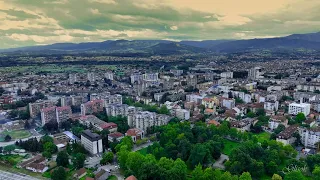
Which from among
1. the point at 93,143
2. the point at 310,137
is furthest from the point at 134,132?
the point at 310,137

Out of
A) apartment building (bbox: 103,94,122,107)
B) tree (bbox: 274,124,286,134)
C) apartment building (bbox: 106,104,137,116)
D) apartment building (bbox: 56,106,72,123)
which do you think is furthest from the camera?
apartment building (bbox: 103,94,122,107)

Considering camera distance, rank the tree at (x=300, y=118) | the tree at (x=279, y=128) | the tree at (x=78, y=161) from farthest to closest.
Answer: the tree at (x=300, y=118) < the tree at (x=279, y=128) < the tree at (x=78, y=161)

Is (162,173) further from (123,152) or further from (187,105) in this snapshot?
(187,105)

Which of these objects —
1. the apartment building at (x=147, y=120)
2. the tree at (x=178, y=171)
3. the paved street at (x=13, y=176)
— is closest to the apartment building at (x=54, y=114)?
the apartment building at (x=147, y=120)

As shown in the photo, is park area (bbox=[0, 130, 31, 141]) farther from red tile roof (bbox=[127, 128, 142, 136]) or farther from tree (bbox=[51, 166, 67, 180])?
tree (bbox=[51, 166, 67, 180])

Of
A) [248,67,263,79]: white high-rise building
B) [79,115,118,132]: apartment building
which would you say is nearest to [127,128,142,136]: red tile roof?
[79,115,118,132]: apartment building

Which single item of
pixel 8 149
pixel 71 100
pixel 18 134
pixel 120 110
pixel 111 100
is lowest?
pixel 18 134

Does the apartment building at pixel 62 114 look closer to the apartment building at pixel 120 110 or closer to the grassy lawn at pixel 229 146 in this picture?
the apartment building at pixel 120 110

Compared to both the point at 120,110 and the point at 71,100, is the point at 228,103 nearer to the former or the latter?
the point at 120,110

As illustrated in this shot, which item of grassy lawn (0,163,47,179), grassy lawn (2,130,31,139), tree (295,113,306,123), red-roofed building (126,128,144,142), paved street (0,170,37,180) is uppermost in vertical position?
tree (295,113,306,123)

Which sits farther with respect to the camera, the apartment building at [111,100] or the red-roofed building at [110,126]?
the apartment building at [111,100]

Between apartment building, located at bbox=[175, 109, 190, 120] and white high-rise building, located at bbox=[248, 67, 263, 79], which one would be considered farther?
white high-rise building, located at bbox=[248, 67, 263, 79]
